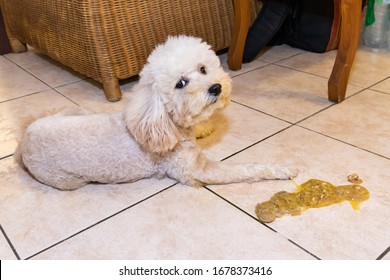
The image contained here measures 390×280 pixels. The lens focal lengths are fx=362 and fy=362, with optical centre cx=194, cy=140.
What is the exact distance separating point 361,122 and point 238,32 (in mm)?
762

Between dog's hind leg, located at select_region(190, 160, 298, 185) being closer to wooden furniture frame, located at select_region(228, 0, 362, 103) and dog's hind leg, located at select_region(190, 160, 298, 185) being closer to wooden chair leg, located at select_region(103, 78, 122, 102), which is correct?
wooden furniture frame, located at select_region(228, 0, 362, 103)

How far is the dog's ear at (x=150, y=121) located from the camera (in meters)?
0.89

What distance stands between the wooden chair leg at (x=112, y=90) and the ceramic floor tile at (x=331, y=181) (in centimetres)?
67

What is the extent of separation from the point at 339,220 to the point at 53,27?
4.86 ft

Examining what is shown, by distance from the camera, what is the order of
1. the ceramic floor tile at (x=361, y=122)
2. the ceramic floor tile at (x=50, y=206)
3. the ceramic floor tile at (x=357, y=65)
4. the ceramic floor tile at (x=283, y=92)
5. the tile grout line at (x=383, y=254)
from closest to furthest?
the tile grout line at (x=383, y=254) → the ceramic floor tile at (x=50, y=206) → the ceramic floor tile at (x=361, y=122) → the ceramic floor tile at (x=283, y=92) → the ceramic floor tile at (x=357, y=65)

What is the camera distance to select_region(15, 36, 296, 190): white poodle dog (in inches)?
35.3

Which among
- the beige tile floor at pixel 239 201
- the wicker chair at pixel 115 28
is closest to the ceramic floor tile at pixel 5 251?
the beige tile floor at pixel 239 201

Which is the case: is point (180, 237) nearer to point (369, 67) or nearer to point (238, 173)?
point (238, 173)

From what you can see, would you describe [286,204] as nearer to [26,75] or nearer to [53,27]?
[53,27]

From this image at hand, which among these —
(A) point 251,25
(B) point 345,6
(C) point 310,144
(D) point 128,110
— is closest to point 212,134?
(C) point 310,144

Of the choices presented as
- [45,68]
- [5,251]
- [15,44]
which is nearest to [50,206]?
[5,251]

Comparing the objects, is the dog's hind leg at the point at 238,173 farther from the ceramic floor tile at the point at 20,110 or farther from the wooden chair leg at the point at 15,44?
the wooden chair leg at the point at 15,44

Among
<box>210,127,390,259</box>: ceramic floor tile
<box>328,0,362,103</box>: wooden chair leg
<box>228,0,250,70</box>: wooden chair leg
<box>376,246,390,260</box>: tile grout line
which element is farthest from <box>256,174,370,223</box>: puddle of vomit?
<box>228,0,250,70</box>: wooden chair leg

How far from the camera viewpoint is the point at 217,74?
37.9 inches
